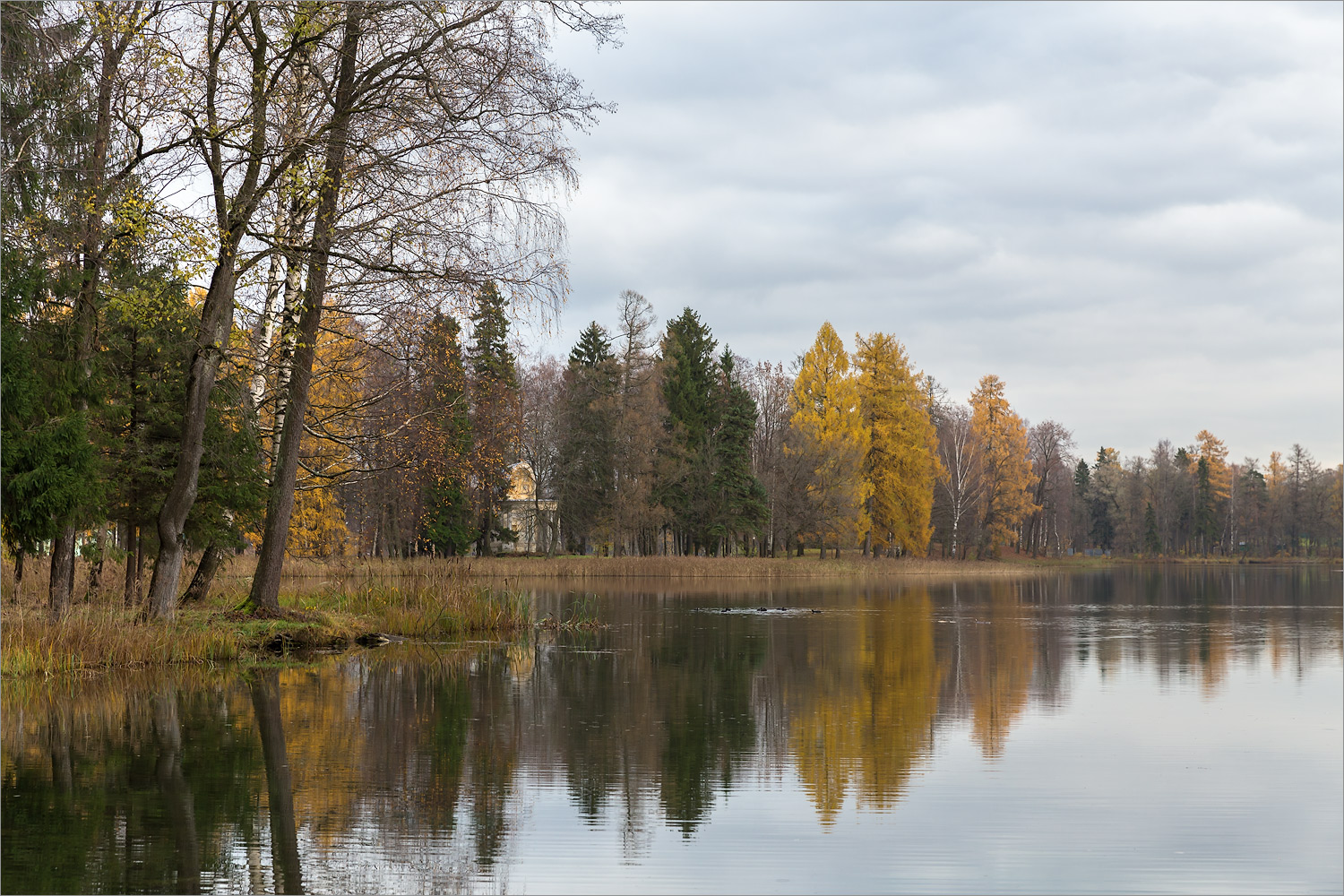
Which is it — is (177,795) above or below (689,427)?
below

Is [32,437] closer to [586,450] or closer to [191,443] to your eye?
[191,443]

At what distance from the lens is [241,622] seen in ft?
57.7

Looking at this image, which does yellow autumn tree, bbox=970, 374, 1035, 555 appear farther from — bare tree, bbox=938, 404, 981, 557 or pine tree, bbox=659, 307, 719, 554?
pine tree, bbox=659, 307, 719, 554

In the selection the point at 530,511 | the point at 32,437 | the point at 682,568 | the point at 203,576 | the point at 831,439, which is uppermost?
the point at 831,439

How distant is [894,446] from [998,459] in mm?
16250

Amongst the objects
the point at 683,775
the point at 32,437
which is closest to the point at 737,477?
the point at 32,437

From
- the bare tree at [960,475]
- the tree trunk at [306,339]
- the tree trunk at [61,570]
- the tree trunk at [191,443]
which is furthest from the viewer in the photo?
the bare tree at [960,475]

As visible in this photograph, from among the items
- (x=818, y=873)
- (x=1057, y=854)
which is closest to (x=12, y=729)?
(x=818, y=873)

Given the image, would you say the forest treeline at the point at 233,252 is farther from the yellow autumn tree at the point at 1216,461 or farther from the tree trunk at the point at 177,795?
the yellow autumn tree at the point at 1216,461

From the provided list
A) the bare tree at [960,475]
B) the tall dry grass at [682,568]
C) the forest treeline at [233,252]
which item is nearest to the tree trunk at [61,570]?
the forest treeline at [233,252]

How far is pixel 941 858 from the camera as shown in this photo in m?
6.65

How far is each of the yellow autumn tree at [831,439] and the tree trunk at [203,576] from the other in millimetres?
37591

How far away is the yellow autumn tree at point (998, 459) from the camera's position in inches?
2854

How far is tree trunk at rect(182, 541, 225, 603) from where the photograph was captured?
19.9m
